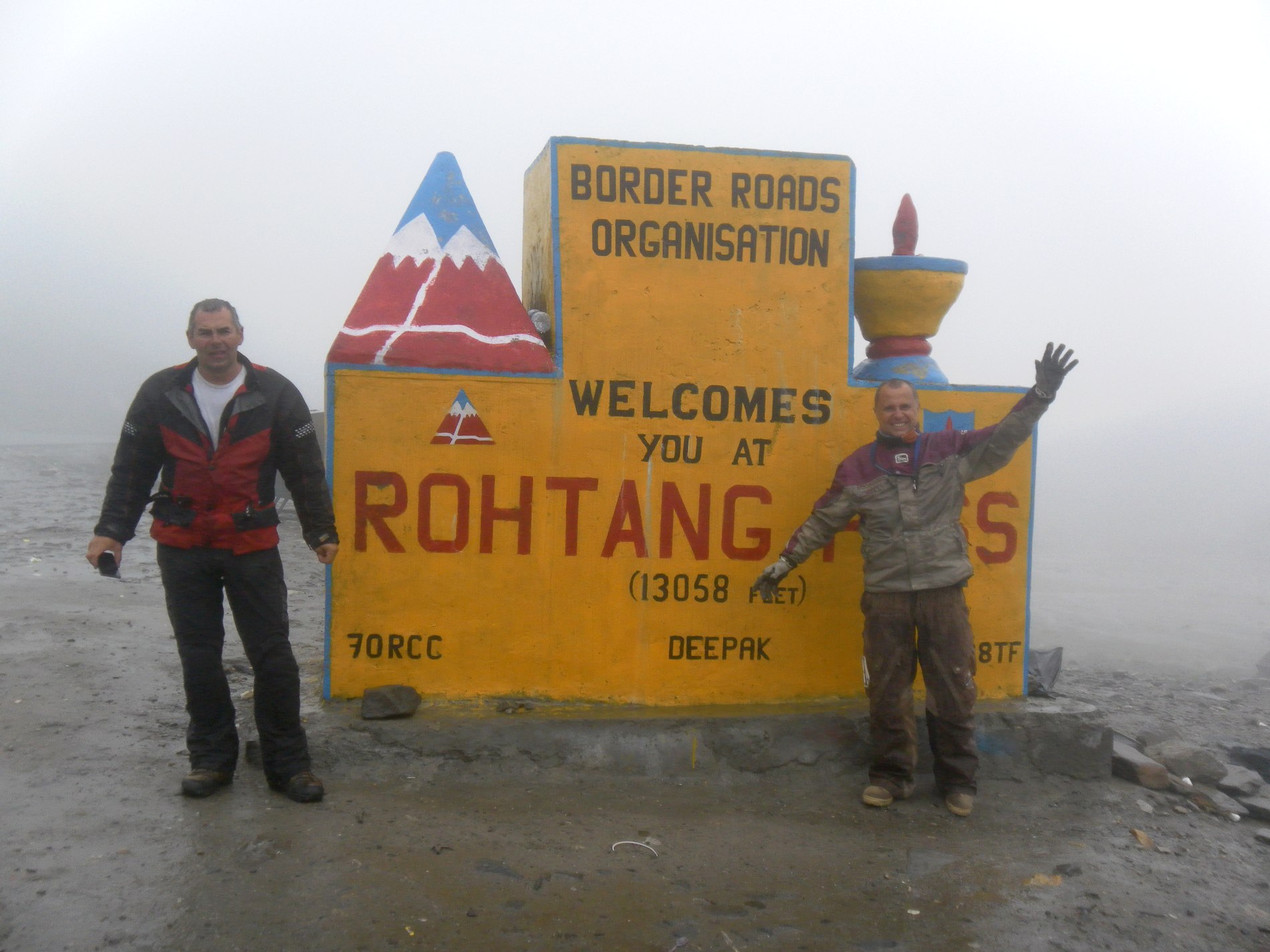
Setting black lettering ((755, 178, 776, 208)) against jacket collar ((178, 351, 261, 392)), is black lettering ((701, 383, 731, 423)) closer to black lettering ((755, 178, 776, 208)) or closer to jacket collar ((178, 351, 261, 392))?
black lettering ((755, 178, 776, 208))

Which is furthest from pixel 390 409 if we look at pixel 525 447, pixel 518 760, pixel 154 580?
pixel 154 580

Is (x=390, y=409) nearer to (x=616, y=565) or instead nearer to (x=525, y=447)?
(x=525, y=447)

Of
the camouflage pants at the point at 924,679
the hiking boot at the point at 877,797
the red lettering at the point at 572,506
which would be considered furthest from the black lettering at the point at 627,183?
the hiking boot at the point at 877,797

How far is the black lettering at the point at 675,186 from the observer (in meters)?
4.53

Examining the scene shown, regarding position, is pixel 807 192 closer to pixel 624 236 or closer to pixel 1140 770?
pixel 624 236

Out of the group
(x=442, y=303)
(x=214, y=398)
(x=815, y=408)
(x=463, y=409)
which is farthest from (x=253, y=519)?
(x=815, y=408)

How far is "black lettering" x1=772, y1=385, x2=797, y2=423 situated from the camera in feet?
15.0

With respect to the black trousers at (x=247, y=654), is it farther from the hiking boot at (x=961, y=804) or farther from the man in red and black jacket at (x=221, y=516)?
the hiking boot at (x=961, y=804)

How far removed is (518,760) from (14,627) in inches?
161

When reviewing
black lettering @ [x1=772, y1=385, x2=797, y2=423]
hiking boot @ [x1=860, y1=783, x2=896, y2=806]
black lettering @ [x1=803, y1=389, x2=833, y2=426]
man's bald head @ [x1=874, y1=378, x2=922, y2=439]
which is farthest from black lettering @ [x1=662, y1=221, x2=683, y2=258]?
hiking boot @ [x1=860, y1=783, x2=896, y2=806]

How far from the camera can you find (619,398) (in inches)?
176

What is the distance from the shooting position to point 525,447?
4.39m

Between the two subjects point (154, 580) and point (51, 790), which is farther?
point (154, 580)

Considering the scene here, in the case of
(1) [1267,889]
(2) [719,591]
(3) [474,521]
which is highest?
(3) [474,521]
